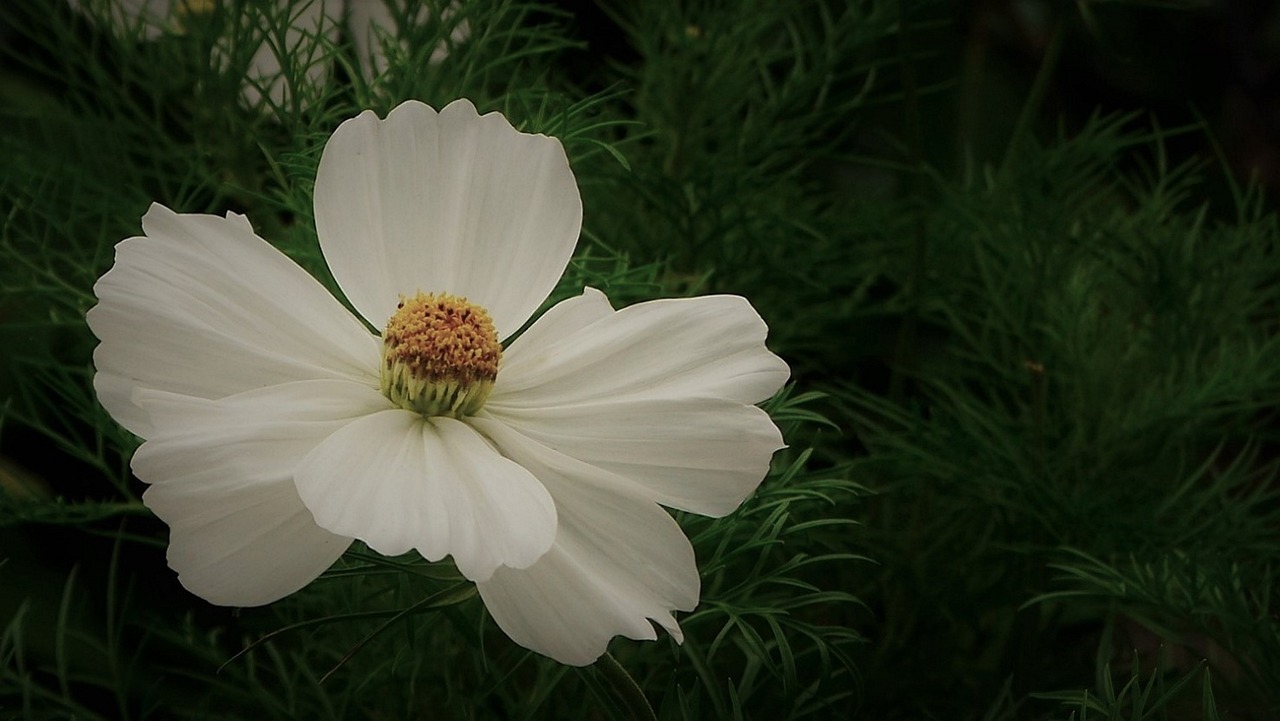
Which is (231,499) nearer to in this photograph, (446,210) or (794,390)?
(446,210)

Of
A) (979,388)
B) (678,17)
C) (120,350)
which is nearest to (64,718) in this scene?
(120,350)

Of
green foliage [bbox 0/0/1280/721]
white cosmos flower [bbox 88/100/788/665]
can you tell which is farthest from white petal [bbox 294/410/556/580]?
green foliage [bbox 0/0/1280/721]

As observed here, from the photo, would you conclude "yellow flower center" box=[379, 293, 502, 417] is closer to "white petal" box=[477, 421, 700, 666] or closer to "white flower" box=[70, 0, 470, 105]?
"white petal" box=[477, 421, 700, 666]

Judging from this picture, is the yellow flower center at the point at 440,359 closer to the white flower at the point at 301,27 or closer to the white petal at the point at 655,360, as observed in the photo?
the white petal at the point at 655,360

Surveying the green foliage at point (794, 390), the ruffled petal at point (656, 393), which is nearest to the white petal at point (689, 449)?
the ruffled petal at point (656, 393)

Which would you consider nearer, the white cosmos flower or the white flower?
the white cosmos flower

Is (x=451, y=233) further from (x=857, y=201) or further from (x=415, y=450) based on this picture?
(x=857, y=201)

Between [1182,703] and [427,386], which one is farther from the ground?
[427,386]
